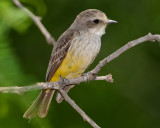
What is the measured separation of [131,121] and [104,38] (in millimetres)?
1586

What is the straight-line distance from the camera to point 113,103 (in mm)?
7578

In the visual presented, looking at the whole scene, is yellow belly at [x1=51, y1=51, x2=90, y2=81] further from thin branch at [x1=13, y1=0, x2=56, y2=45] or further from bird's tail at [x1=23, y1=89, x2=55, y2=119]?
thin branch at [x1=13, y1=0, x2=56, y2=45]

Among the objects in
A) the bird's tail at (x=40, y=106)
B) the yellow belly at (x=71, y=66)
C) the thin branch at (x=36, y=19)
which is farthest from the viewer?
the yellow belly at (x=71, y=66)

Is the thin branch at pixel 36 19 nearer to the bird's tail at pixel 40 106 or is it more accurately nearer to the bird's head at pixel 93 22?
the bird's tail at pixel 40 106

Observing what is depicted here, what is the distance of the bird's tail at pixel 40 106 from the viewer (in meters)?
5.25

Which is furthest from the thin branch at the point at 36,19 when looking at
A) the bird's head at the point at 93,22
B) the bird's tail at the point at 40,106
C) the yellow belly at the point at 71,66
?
the bird's head at the point at 93,22

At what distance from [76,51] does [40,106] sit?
3.13 feet

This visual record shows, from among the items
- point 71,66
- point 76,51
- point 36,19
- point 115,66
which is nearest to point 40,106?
point 71,66

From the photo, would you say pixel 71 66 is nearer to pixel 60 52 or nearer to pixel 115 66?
pixel 60 52

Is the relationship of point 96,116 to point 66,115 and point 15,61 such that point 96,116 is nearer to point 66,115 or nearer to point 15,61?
point 66,115

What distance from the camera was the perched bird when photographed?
6.28 metres

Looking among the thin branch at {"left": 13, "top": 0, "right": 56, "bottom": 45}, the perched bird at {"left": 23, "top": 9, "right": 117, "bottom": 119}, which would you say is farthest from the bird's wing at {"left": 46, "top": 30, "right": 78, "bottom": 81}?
the thin branch at {"left": 13, "top": 0, "right": 56, "bottom": 45}

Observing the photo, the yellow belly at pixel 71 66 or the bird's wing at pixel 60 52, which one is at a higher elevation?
the bird's wing at pixel 60 52

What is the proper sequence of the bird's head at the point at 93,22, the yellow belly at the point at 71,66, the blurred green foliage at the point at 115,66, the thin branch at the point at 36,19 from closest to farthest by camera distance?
the thin branch at the point at 36,19
the yellow belly at the point at 71,66
the bird's head at the point at 93,22
the blurred green foliage at the point at 115,66
